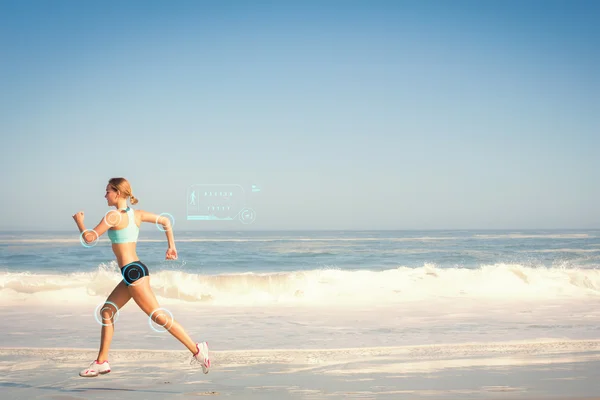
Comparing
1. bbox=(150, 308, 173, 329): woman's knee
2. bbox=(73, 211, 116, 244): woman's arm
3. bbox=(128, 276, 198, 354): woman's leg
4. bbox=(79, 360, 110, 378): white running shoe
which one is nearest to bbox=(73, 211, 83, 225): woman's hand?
bbox=(73, 211, 116, 244): woman's arm

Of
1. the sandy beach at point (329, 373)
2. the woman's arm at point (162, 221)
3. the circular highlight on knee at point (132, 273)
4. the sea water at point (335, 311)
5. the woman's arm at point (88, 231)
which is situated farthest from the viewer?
the sea water at point (335, 311)

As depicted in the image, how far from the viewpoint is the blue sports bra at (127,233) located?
5441 millimetres

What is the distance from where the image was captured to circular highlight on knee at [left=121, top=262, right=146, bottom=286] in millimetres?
5438

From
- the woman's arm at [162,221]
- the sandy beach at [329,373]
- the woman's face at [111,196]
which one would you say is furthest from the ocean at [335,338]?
the woman's face at [111,196]

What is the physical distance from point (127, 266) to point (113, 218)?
431 millimetres

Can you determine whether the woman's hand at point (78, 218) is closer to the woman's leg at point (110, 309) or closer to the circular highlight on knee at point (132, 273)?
the circular highlight on knee at point (132, 273)

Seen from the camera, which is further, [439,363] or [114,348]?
[114,348]

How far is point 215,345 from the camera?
817cm

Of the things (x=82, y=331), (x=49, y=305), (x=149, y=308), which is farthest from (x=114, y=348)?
(x=49, y=305)

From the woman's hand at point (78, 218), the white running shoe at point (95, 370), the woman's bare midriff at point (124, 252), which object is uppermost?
the woman's hand at point (78, 218)

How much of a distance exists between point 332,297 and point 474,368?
8262 mm

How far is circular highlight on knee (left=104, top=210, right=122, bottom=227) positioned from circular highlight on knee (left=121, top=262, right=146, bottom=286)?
381 mm

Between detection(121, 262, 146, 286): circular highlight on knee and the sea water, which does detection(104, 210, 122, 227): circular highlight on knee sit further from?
the sea water

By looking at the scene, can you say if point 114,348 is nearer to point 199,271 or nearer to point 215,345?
point 215,345
